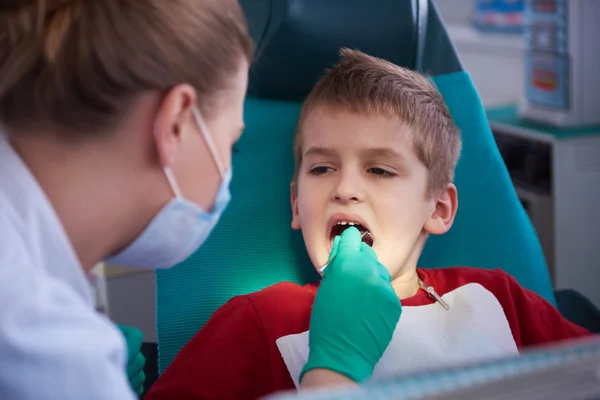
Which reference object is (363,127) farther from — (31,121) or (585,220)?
(585,220)

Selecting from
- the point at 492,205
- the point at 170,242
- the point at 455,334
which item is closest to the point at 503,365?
the point at 170,242

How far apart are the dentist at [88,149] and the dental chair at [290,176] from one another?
1.71ft

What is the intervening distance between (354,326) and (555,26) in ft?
6.45

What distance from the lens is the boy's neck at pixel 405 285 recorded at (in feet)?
4.35

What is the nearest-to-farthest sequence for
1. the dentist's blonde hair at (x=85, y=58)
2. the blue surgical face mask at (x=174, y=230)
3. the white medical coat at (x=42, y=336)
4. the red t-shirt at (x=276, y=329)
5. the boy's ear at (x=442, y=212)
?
the white medical coat at (x=42, y=336) < the dentist's blonde hair at (x=85, y=58) < the blue surgical face mask at (x=174, y=230) < the red t-shirt at (x=276, y=329) < the boy's ear at (x=442, y=212)

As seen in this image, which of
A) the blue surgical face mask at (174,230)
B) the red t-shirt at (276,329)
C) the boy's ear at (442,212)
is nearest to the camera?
the blue surgical face mask at (174,230)

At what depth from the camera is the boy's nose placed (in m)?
1.22

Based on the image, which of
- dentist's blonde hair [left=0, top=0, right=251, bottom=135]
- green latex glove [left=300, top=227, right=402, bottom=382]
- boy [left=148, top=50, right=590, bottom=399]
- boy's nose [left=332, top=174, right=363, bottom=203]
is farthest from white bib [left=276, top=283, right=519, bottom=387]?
dentist's blonde hair [left=0, top=0, right=251, bottom=135]

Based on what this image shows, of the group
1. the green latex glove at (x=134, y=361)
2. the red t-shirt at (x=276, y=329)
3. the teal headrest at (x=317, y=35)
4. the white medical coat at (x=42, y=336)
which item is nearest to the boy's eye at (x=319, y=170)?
the red t-shirt at (x=276, y=329)

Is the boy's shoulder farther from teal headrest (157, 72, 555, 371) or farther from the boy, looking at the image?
teal headrest (157, 72, 555, 371)

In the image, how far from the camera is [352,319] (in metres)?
1.02

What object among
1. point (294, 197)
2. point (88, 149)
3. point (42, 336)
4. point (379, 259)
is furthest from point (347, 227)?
point (42, 336)

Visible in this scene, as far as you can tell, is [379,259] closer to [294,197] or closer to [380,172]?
[380,172]

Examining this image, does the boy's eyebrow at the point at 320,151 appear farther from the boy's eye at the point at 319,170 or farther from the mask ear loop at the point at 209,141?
the mask ear loop at the point at 209,141
